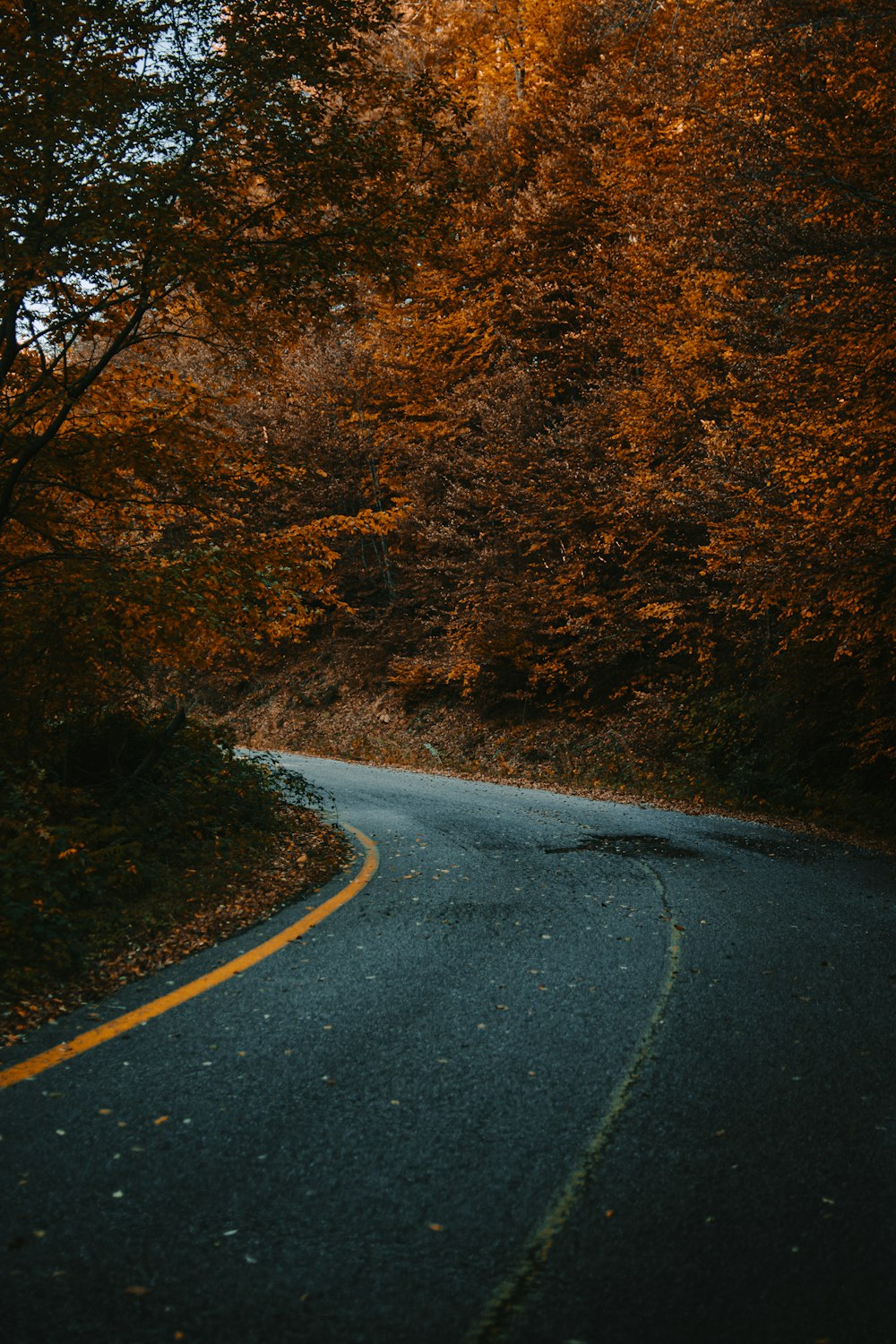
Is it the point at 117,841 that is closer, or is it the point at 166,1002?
the point at 166,1002

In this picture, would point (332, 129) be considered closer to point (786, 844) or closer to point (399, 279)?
point (399, 279)

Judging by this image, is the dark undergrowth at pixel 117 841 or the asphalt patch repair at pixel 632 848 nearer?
the dark undergrowth at pixel 117 841

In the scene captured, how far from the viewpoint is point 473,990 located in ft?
15.8

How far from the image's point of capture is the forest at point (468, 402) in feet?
21.7

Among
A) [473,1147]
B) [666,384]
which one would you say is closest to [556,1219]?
[473,1147]

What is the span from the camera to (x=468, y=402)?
19.0 metres

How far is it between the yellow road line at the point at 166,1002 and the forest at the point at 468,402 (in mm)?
857

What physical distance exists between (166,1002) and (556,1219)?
2.48 m

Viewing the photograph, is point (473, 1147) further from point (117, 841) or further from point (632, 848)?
point (632, 848)

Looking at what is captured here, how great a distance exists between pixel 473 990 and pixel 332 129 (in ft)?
21.6

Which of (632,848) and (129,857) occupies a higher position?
(129,857)

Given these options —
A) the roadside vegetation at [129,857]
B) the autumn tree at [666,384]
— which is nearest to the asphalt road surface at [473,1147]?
the roadside vegetation at [129,857]

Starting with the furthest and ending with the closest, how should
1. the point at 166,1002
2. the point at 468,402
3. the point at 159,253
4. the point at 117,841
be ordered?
the point at 468,402 < the point at 117,841 < the point at 159,253 < the point at 166,1002

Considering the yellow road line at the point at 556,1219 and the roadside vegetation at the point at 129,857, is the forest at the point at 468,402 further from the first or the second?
the yellow road line at the point at 556,1219
